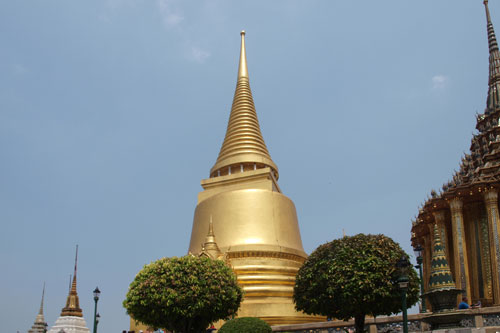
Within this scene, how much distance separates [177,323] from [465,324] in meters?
10.6

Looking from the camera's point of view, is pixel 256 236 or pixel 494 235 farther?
pixel 256 236

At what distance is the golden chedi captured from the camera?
2865 cm

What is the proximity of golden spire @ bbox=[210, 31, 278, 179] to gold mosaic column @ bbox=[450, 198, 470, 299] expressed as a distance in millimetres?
13429

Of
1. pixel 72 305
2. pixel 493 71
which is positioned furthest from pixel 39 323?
pixel 493 71

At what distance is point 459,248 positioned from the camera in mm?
29281

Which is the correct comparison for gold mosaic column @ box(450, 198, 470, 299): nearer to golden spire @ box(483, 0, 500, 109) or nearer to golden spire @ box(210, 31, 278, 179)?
golden spire @ box(483, 0, 500, 109)

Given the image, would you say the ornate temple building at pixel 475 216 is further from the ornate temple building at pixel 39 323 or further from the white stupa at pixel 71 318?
the ornate temple building at pixel 39 323

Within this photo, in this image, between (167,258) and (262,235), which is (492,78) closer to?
(262,235)

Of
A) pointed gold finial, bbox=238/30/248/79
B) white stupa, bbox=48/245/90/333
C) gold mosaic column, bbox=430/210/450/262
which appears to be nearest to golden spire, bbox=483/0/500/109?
gold mosaic column, bbox=430/210/450/262

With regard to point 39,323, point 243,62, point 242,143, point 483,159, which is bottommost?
point 39,323

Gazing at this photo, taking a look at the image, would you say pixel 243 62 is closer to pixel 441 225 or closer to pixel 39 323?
pixel 441 225

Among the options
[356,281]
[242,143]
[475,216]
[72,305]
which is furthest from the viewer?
[72,305]

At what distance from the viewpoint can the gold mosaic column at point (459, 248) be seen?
93.0 feet

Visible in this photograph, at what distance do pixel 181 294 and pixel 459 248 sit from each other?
17.7 m
